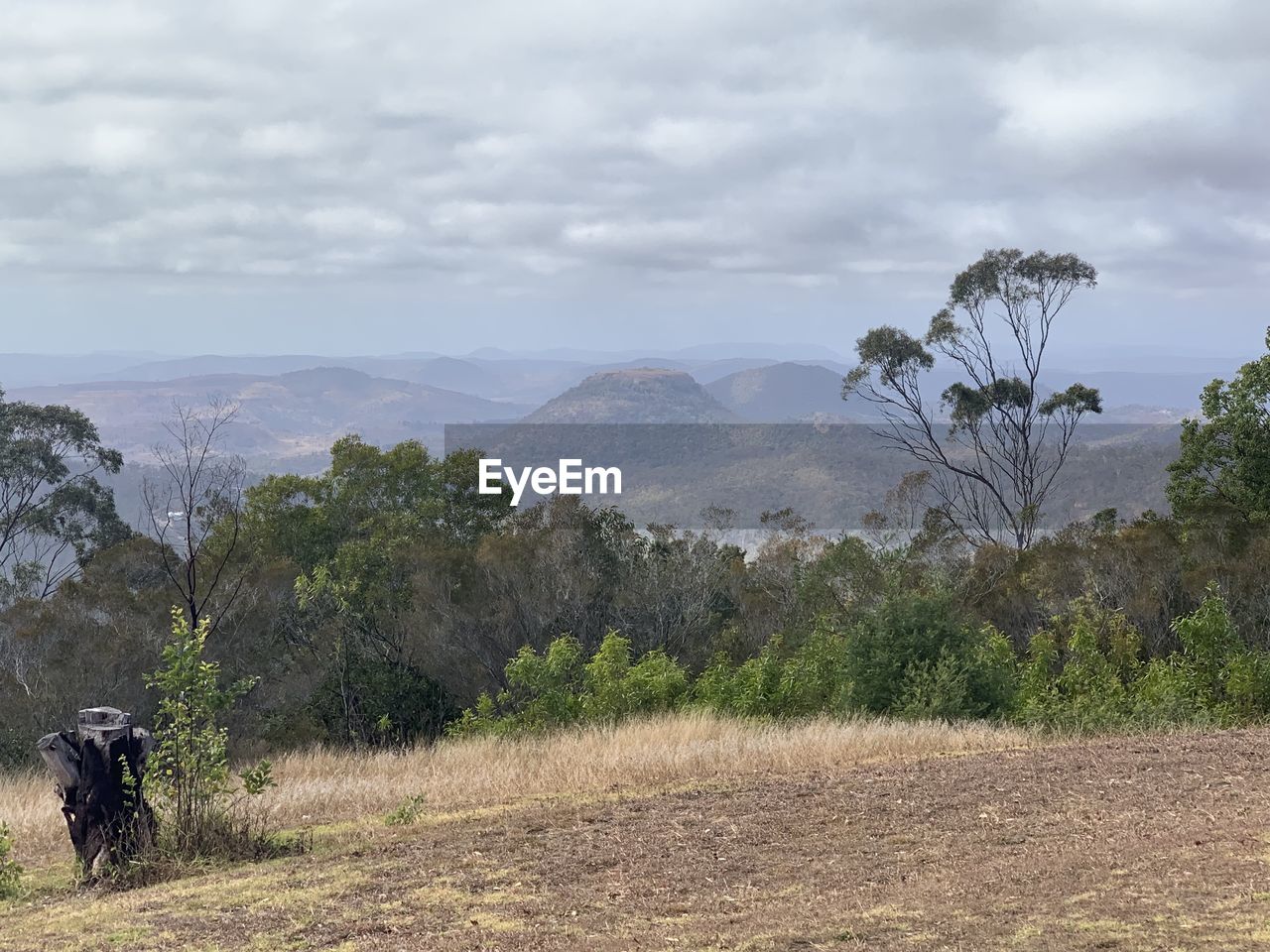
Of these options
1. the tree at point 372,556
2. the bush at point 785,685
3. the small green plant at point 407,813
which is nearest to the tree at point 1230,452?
the bush at point 785,685

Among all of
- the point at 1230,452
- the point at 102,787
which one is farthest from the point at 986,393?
the point at 102,787

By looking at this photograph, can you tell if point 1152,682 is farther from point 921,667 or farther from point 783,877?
point 783,877

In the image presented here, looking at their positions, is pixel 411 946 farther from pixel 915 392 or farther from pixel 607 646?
pixel 915 392

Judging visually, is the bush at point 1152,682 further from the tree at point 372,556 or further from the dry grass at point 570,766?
the tree at point 372,556

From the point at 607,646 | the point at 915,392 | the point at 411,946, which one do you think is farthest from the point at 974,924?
the point at 915,392

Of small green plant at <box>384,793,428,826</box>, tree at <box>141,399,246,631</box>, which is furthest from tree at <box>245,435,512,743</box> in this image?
small green plant at <box>384,793,428,826</box>

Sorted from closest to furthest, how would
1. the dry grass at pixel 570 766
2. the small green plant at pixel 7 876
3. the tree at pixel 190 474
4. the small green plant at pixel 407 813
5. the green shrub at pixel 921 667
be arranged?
the small green plant at pixel 7 876
the small green plant at pixel 407 813
the dry grass at pixel 570 766
the green shrub at pixel 921 667
the tree at pixel 190 474
